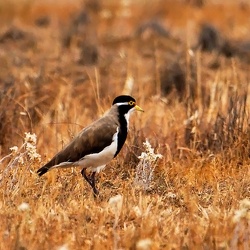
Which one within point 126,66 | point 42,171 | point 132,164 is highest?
point 42,171

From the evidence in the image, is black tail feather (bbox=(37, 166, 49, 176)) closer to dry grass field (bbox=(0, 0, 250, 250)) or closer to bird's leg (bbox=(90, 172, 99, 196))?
dry grass field (bbox=(0, 0, 250, 250))

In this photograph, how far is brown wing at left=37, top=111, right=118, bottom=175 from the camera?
20.5ft

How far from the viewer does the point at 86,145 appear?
20.7ft

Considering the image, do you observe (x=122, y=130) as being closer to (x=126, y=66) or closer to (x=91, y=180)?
(x=91, y=180)

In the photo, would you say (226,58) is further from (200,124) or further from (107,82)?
(200,124)

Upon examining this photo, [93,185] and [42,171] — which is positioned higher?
[42,171]

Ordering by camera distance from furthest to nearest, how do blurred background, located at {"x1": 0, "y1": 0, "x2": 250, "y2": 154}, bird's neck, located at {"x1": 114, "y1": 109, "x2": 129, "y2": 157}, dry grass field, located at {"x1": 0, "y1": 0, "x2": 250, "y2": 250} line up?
blurred background, located at {"x1": 0, "y1": 0, "x2": 250, "y2": 154} → bird's neck, located at {"x1": 114, "y1": 109, "x2": 129, "y2": 157} → dry grass field, located at {"x1": 0, "y1": 0, "x2": 250, "y2": 250}

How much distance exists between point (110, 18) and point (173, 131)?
1528 centimetres

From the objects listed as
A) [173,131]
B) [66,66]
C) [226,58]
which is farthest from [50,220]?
[226,58]

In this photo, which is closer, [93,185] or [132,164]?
[93,185]

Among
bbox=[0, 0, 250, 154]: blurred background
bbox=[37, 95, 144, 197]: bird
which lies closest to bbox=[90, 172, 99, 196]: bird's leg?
bbox=[37, 95, 144, 197]: bird

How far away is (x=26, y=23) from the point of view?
22188mm

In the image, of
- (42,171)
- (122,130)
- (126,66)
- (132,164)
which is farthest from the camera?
(126,66)

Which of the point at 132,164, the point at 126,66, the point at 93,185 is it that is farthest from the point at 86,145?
the point at 126,66
